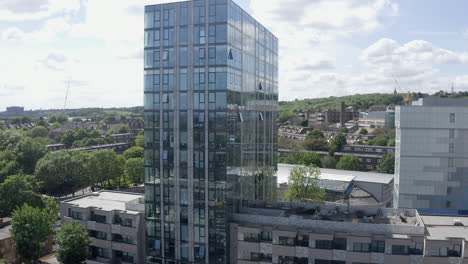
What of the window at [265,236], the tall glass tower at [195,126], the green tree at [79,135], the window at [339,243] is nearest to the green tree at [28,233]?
the tall glass tower at [195,126]

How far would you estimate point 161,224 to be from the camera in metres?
44.4

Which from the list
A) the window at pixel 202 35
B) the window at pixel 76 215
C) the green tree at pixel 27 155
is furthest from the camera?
the green tree at pixel 27 155

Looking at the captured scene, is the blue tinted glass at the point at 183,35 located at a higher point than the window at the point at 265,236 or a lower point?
higher

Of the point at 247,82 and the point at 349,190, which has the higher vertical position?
the point at 247,82

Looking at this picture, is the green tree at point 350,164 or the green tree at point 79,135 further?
the green tree at point 79,135

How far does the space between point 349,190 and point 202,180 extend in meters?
48.0

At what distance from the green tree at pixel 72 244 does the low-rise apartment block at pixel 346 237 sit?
1926 cm

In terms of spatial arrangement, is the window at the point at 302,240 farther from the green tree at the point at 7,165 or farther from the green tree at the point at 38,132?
the green tree at the point at 38,132

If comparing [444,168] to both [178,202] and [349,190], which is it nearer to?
[349,190]

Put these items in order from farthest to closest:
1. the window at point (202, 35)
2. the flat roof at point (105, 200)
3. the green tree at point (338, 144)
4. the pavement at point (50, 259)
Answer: the green tree at point (338, 144) → the pavement at point (50, 259) → the flat roof at point (105, 200) → the window at point (202, 35)

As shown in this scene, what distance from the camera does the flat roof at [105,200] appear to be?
168 feet

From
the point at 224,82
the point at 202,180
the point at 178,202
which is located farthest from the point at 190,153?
the point at 224,82

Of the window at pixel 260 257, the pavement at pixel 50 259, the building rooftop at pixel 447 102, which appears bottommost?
the pavement at pixel 50 259

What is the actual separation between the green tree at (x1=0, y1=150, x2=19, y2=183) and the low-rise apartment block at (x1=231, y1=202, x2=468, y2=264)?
6688cm
